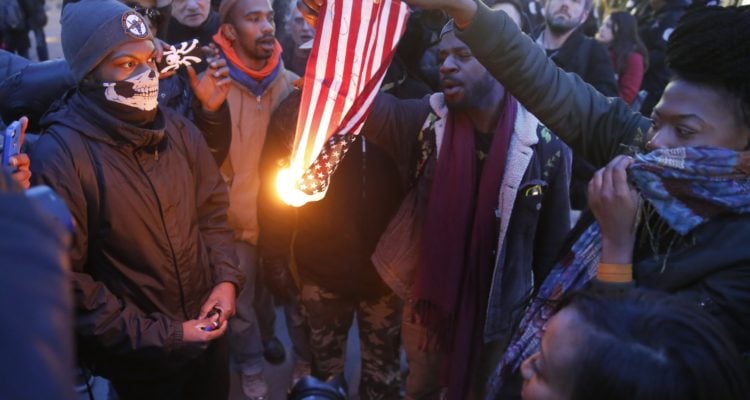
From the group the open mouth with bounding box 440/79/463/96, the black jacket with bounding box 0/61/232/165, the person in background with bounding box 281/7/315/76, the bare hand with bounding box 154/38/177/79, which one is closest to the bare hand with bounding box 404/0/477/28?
the open mouth with bounding box 440/79/463/96

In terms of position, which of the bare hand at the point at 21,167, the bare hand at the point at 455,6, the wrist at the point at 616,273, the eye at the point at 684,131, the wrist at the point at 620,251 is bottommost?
the bare hand at the point at 21,167

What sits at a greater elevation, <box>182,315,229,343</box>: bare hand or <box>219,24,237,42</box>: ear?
<box>219,24,237,42</box>: ear

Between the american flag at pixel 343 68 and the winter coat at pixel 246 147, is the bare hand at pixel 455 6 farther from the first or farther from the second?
the winter coat at pixel 246 147

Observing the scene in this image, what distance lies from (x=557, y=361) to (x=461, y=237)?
53.1 inches

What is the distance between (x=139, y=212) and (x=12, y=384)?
159 cm

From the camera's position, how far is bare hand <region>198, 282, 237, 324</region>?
231 cm

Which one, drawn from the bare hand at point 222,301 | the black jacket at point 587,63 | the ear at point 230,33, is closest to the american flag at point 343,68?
the bare hand at point 222,301

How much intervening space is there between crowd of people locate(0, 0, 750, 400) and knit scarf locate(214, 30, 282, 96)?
2 cm

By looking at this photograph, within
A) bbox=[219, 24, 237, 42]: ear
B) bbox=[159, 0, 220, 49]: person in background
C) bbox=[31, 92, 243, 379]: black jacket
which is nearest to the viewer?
A: bbox=[31, 92, 243, 379]: black jacket

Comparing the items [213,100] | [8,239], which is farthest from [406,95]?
[8,239]

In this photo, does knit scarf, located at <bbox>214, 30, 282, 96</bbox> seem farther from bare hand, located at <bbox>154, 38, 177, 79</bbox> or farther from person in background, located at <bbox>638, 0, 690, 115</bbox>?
person in background, located at <bbox>638, 0, 690, 115</bbox>

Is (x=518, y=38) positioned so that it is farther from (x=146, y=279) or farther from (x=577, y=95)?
(x=146, y=279)

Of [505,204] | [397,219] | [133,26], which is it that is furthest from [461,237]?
[133,26]

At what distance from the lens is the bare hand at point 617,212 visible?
156cm
